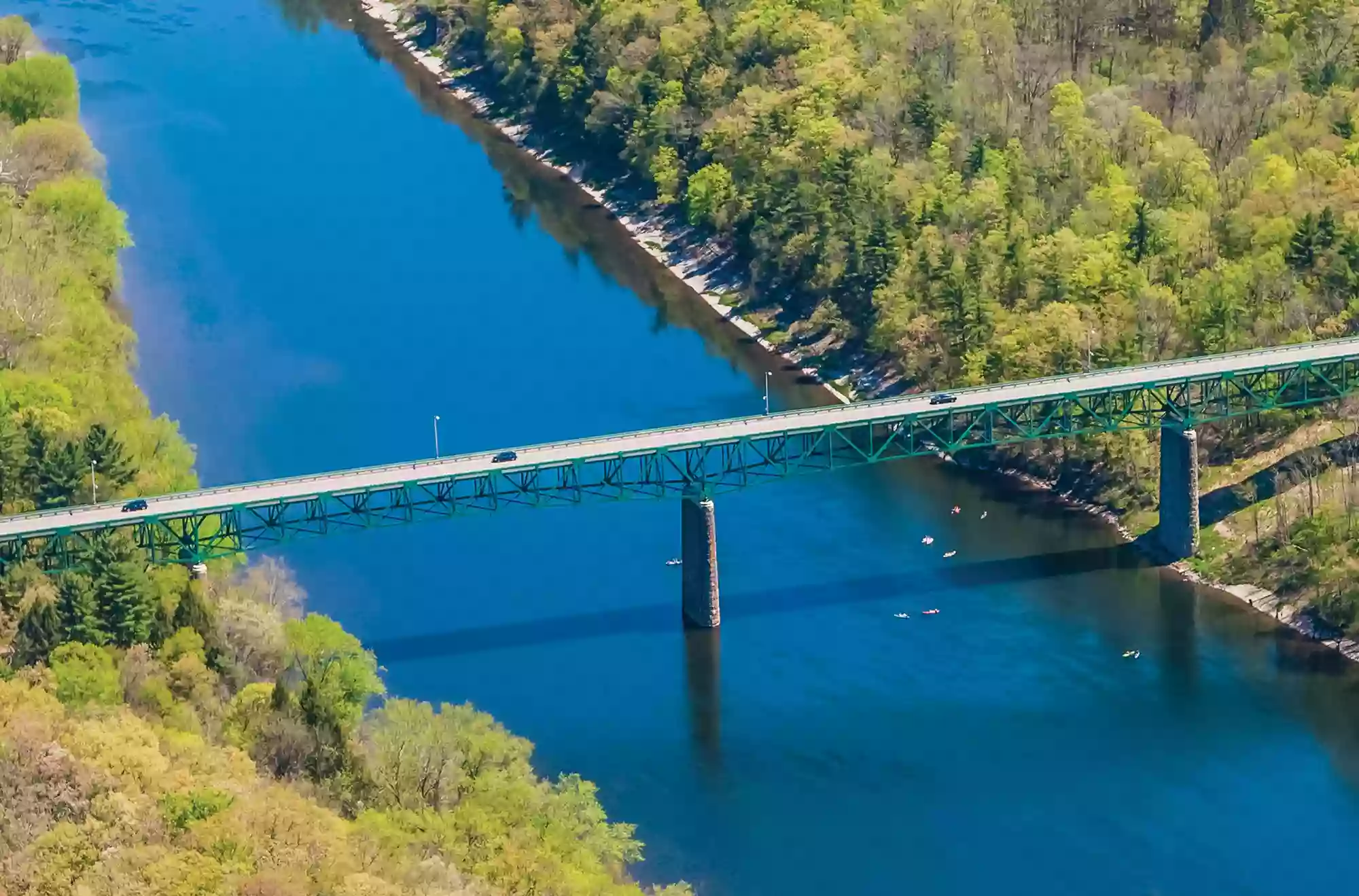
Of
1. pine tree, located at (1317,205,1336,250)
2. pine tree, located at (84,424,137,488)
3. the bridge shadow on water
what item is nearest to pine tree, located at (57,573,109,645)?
pine tree, located at (84,424,137,488)

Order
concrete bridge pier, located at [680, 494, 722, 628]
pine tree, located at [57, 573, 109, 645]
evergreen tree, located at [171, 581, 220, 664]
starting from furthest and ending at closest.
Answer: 1. concrete bridge pier, located at [680, 494, 722, 628]
2. evergreen tree, located at [171, 581, 220, 664]
3. pine tree, located at [57, 573, 109, 645]

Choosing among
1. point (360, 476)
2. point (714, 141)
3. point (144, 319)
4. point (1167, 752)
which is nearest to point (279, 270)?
point (144, 319)

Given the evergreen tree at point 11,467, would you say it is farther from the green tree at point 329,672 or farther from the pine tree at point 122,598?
the green tree at point 329,672

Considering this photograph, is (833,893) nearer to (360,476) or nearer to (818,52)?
(360,476)

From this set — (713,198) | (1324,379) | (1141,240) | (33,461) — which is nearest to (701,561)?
(33,461)

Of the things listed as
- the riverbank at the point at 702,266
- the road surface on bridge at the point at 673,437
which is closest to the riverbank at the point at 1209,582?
the road surface on bridge at the point at 673,437

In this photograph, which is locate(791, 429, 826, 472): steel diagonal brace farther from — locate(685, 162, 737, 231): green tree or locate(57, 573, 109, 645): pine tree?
locate(685, 162, 737, 231): green tree

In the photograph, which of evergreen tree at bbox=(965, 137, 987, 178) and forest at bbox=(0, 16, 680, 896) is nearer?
forest at bbox=(0, 16, 680, 896)
